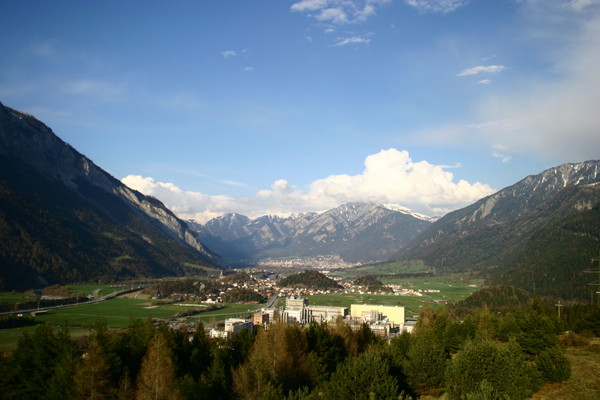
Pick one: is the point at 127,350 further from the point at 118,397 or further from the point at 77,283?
the point at 77,283

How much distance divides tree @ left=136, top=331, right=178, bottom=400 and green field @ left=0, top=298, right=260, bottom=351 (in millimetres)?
35385

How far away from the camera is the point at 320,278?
163250mm

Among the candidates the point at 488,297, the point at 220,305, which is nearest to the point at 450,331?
the point at 488,297

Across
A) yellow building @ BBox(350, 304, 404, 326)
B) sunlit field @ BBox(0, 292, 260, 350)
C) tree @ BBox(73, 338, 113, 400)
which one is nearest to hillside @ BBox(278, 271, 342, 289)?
sunlit field @ BBox(0, 292, 260, 350)

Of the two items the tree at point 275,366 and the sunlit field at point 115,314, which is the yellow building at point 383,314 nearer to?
the sunlit field at point 115,314

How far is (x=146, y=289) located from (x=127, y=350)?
10291 centimetres

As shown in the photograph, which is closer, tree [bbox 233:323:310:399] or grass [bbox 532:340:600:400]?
grass [bbox 532:340:600:400]

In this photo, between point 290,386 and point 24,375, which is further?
point 290,386

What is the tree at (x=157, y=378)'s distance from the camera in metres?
23.1

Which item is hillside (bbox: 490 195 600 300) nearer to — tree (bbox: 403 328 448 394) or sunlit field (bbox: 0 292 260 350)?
sunlit field (bbox: 0 292 260 350)

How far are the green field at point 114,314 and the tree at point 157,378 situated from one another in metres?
35.4

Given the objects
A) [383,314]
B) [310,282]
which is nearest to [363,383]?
[383,314]

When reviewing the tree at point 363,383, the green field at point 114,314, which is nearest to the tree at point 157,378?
the tree at point 363,383

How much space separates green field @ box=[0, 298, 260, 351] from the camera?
6237cm
